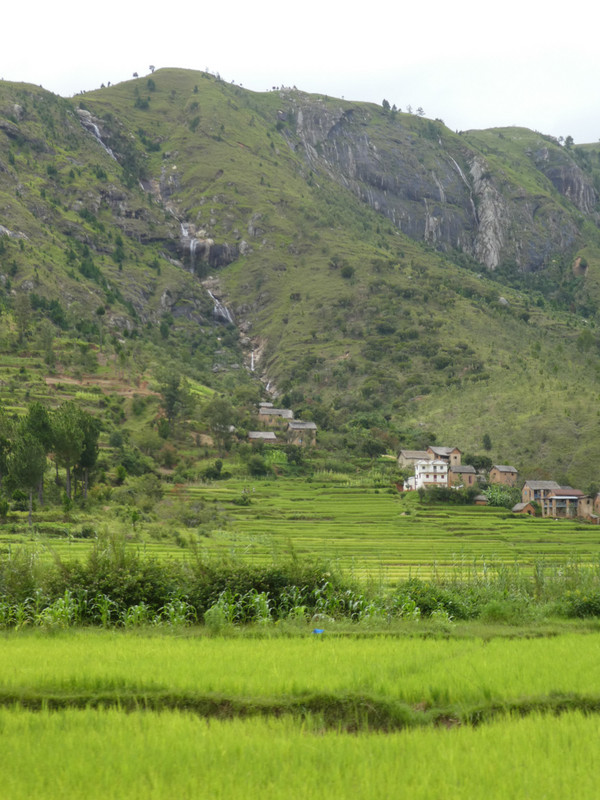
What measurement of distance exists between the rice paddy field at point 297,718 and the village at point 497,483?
65.3 metres

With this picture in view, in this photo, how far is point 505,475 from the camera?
268 feet

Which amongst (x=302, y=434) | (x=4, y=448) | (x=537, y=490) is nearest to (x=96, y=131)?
(x=302, y=434)

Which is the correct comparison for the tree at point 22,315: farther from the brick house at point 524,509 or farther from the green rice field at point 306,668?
the green rice field at point 306,668

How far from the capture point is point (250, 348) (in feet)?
508

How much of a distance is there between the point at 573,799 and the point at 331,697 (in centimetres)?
358

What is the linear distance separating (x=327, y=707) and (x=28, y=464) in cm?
4309

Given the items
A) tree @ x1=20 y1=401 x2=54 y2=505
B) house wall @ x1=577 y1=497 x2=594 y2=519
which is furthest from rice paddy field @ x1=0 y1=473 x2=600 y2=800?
house wall @ x1=577 y1=497 x2=594 y2=519

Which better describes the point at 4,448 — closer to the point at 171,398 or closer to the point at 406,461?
the point at 171,398

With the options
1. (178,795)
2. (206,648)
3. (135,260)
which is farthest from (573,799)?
(135,260)

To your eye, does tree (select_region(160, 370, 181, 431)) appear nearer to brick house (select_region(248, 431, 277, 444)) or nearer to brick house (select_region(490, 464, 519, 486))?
brick house (select_region(248, 431, 277, 444))

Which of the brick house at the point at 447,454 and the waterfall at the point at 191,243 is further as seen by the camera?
the waterfall at the point at 191,243

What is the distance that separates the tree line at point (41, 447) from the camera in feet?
158

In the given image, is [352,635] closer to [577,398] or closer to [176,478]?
[176,478]

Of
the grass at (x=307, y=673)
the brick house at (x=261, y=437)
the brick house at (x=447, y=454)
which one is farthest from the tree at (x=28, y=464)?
the brick house at (x=447, y=454)
